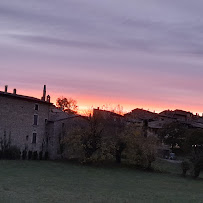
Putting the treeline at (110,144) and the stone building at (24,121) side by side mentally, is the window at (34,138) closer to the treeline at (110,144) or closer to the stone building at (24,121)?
the stone building at (24,121)

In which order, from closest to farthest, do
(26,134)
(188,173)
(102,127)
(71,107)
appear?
1. (188,173)
2. (102,127)
3. (26,134)
4. (71,107)

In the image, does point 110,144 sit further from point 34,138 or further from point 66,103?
point 66,103

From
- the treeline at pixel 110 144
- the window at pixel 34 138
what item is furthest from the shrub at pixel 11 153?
the treeline at pixel 110 144

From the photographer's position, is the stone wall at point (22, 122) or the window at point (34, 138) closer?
the stone wall at point (22, 122)

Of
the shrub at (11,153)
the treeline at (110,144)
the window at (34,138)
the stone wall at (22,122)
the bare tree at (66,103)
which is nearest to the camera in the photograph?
the treeline at (110,144)

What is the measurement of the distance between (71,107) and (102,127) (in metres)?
68.3

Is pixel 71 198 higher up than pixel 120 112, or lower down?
lower down

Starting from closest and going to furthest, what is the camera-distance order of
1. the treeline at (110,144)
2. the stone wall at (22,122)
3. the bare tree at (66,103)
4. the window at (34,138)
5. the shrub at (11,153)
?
the treeline at (110,144) → the shrub at (11,153) → the stone wall at (22,122) → the window at (34,138) → the bare tree at (66,103)

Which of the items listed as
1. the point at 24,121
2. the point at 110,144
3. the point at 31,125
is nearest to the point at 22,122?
the point at 24,121

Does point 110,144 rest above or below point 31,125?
below

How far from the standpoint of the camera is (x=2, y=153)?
194 ft

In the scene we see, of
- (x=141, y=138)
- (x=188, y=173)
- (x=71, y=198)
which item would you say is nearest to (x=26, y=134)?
(x=141, y=138)

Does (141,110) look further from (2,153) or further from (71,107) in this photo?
(2,153)

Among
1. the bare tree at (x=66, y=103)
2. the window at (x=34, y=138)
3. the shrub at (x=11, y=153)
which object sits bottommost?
the shrub at (x=11, y=153)
